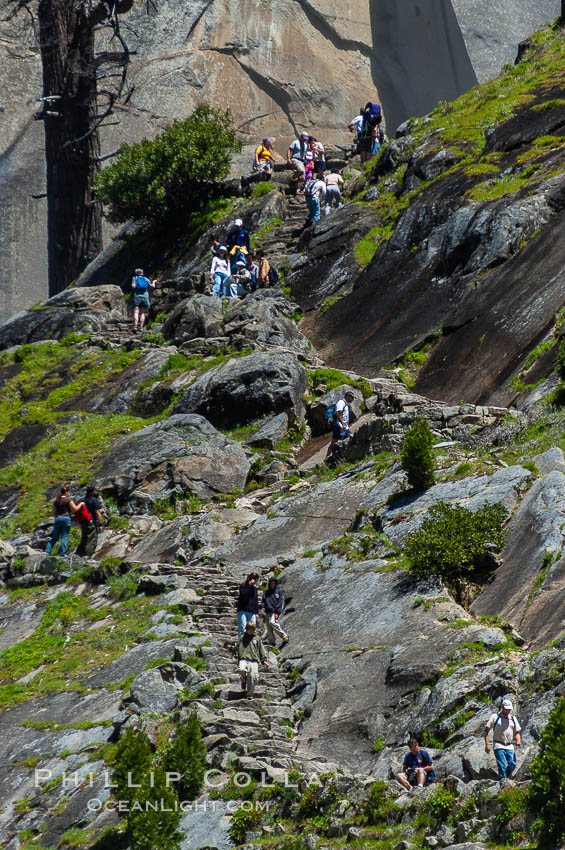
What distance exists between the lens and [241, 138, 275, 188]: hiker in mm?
38312

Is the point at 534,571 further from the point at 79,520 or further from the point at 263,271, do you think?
the point at 263,271

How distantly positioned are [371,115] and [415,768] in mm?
30239

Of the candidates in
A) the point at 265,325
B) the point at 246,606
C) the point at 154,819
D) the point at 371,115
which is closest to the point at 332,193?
the point at 371,115

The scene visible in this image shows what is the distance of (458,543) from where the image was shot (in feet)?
49.9

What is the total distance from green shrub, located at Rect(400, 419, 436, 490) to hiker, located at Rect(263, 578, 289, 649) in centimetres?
295

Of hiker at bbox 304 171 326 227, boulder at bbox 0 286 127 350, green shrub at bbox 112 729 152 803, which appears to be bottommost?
green shrub at bbox 112 729 152 803

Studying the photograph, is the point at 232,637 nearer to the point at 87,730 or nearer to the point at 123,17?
the point at 87,730

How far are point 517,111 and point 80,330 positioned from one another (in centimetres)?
1377

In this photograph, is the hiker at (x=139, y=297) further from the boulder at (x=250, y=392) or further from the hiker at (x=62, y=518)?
the hiker at (x=62, y=518)

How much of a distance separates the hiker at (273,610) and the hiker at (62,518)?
6.07 m

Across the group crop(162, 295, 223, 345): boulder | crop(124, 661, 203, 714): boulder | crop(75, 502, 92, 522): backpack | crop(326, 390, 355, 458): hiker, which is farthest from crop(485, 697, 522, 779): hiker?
crop(162, 295, 223, 345): boulder

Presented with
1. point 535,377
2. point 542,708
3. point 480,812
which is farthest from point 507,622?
point 535,377

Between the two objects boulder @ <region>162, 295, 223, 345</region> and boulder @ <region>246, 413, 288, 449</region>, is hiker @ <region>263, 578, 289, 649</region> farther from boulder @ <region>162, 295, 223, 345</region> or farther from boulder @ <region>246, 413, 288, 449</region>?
boulder @ <region>162, 295, 223, 345</region>

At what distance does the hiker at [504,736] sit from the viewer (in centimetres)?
1052
